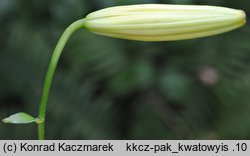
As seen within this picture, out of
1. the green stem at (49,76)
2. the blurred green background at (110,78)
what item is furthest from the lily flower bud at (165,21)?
the blurred green background at (110,78)

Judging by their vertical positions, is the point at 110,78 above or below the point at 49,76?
below

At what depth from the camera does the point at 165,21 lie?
1.25m

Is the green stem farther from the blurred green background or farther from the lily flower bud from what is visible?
the blurred green background

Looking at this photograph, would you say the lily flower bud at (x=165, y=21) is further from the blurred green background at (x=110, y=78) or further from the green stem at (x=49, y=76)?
the blurred green background at (x=110, y=78)

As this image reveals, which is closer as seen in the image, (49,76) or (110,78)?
(49,76)

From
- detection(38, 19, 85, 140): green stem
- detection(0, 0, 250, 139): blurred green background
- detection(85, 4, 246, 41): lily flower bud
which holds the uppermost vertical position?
detection(85, 4, 246, 41): lily flower bud

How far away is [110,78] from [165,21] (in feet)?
3.91

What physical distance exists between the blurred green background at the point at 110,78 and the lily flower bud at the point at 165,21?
2.97 feet

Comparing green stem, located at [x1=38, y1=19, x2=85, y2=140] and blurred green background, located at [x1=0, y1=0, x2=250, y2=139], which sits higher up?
green stem, located at [x1=38, y1=19, x2=85, y2=140]

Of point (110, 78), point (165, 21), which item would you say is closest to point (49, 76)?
point (165, 21)

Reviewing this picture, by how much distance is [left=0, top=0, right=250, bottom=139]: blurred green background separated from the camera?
7.44 ft

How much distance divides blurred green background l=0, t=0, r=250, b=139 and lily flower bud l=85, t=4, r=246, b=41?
91cm

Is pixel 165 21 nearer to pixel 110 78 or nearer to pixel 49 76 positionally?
pixel 49 76

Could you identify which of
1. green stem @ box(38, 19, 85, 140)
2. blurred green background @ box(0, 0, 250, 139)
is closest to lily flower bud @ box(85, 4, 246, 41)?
green stem @ box(38, 19, 85, 140)
